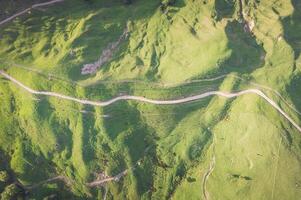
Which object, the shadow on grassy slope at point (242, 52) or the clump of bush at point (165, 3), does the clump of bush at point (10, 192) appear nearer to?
the clump of bush at point (165, 3)

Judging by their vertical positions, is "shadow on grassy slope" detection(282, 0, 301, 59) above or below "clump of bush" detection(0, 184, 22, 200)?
above

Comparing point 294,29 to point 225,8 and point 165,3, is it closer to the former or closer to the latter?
Answer: point 225,8

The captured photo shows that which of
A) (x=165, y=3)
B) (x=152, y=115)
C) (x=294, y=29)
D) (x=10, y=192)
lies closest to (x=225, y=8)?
(x=165, y=3)

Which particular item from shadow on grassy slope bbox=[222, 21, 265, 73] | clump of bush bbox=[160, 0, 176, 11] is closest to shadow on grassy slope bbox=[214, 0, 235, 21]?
shadow on grassy slope bbox=[222, 21, 265, 73]

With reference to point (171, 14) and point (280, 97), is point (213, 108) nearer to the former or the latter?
point (280, 97)

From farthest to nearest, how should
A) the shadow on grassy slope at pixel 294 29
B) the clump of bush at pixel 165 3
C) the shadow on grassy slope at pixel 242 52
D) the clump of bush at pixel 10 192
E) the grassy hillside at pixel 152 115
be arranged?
the clump of bush at pixel 165 3 < the shadow on grassy slope at pixel 294 29 < the shadow on grassy slope at pixel 242 52 < the grassy hillside at pixel 152 115 < the clump of bush at pixel 10 192

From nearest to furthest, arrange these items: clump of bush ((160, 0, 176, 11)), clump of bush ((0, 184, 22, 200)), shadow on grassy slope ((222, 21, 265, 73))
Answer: clump of bush ((0, 184, 22, 200))
shadow on grassy slope ((222, 21, 265, 73))
clump of bush ((160, 0, 176, 11))

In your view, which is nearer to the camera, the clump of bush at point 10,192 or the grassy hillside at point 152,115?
the clump of bush at point 10,192

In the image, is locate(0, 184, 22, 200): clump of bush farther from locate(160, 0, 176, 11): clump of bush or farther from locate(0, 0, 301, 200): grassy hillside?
locate(160, 0, 176, 11): clump of bush

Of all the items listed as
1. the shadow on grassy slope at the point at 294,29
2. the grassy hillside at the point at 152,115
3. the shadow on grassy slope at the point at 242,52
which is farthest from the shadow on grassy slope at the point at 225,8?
the shadow on grassy slope at the point at 294,29
